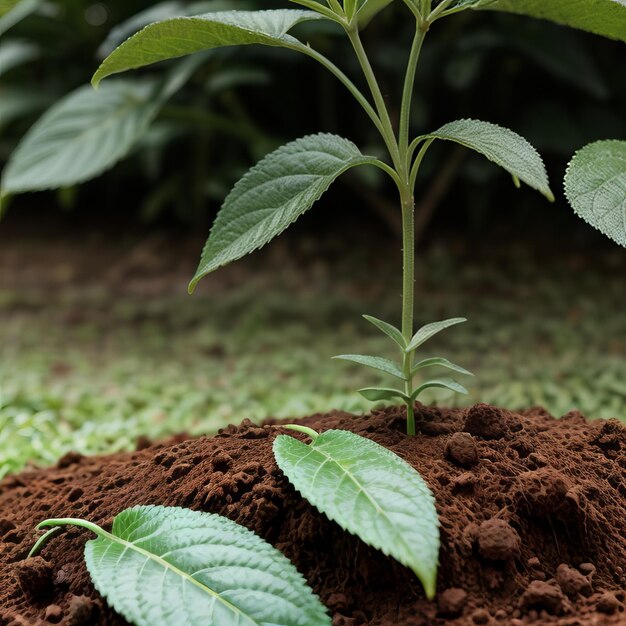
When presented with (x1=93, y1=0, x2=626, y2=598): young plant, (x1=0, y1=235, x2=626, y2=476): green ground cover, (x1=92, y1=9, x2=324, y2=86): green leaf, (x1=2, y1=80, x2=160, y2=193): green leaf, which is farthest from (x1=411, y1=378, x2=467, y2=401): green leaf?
(x1=2, y1=80, x2=160, y2=193): green leaf

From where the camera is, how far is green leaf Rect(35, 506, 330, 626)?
0.77 metres

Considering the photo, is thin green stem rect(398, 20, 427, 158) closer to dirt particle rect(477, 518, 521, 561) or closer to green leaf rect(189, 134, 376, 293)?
green leaf rect(189, 134, 376, 293)

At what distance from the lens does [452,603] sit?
77 centimetres

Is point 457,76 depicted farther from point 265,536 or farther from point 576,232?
point 265,536

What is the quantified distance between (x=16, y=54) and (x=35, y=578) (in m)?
2.39

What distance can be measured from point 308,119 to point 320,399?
1.69 meters

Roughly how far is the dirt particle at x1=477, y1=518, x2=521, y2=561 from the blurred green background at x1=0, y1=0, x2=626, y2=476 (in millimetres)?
730

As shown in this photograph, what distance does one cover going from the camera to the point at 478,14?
2686 millimetres

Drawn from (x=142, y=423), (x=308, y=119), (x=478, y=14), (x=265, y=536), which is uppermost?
(x=478, y=14)

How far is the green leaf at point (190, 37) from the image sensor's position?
34.9 inches

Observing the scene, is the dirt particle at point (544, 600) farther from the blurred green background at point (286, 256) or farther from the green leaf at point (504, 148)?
the blurred green background at point (286, 256)

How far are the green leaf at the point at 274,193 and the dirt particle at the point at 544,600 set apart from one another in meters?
0.46

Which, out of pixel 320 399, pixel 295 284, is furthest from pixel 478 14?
pixel 320 399

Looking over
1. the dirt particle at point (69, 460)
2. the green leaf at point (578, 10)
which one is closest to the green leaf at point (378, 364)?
the green leaf at point (578, 10)
